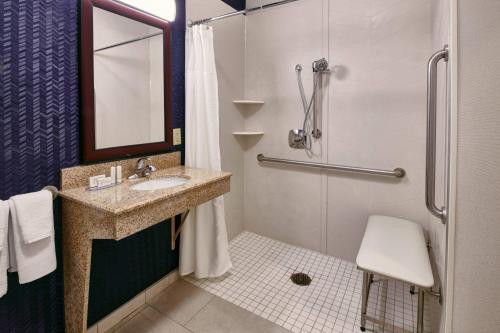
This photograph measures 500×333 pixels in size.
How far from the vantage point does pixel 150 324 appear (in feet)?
5.40

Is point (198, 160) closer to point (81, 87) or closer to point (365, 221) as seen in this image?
point (81, 87)

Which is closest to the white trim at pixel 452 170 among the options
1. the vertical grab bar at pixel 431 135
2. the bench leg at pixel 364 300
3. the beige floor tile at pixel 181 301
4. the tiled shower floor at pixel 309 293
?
the vertical grab bar at pixel 431 135

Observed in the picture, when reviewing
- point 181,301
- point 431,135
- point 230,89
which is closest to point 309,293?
point 181,301

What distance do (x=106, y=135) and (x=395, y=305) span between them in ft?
7.12

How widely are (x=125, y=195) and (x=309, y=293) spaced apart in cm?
146

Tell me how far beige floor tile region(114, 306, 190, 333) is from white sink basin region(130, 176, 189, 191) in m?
0.85

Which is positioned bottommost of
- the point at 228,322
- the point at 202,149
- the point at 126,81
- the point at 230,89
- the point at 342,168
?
the point at 228,322

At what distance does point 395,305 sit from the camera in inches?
70.9

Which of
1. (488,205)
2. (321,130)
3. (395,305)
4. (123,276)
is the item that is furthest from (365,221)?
(123,276)

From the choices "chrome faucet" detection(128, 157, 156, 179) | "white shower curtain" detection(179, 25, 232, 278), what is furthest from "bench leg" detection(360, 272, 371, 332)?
"chrome faucet" detection(128, 157, 156, 179)

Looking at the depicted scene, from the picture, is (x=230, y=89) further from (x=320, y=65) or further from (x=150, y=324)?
(x=150, y=324)

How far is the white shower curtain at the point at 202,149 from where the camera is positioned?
1921 millimetres

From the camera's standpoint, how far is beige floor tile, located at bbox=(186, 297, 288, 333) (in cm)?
161

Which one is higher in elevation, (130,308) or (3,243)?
(3,243)
